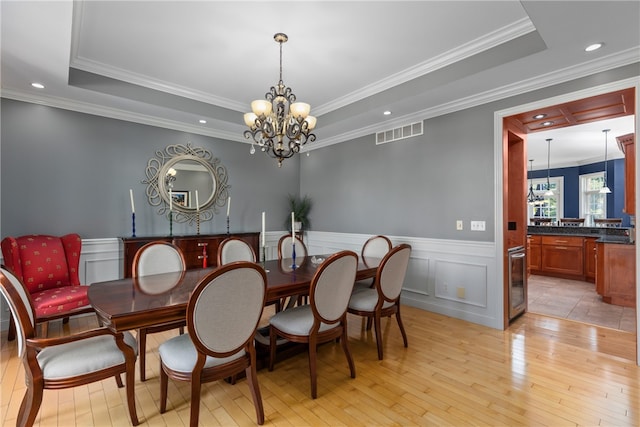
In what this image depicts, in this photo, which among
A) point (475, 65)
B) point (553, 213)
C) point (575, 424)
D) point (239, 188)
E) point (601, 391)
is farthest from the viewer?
point (553, 213)

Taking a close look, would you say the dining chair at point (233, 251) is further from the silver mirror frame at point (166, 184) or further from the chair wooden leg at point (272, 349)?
the silver mirror frame at point (166, 184)

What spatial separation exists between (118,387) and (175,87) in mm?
3193

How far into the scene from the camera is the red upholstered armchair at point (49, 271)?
271cm

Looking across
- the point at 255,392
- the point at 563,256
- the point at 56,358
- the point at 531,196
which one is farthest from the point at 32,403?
the point at 531,196

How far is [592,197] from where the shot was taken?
26.9 ft

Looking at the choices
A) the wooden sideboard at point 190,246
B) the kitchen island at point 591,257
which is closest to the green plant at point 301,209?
the wooden sideboard at point 190,246

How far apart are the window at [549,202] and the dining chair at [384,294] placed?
795 centimetres

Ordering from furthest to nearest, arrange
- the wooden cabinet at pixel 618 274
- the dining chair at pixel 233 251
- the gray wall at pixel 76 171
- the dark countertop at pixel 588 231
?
the dark countertop at pixel 588 231
the wooden cabinet at pixel 618 274
the gray wall at pixel 76 171
the dining chair at pixel 233 251

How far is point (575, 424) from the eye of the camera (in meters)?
1.80

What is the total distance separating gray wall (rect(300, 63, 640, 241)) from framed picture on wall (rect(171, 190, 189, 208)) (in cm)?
225

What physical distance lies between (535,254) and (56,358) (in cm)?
733

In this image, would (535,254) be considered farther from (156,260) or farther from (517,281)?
(156,260)

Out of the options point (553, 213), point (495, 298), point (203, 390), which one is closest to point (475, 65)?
point (495, 298)

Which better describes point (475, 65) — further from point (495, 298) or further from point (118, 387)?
point (118, 387)
